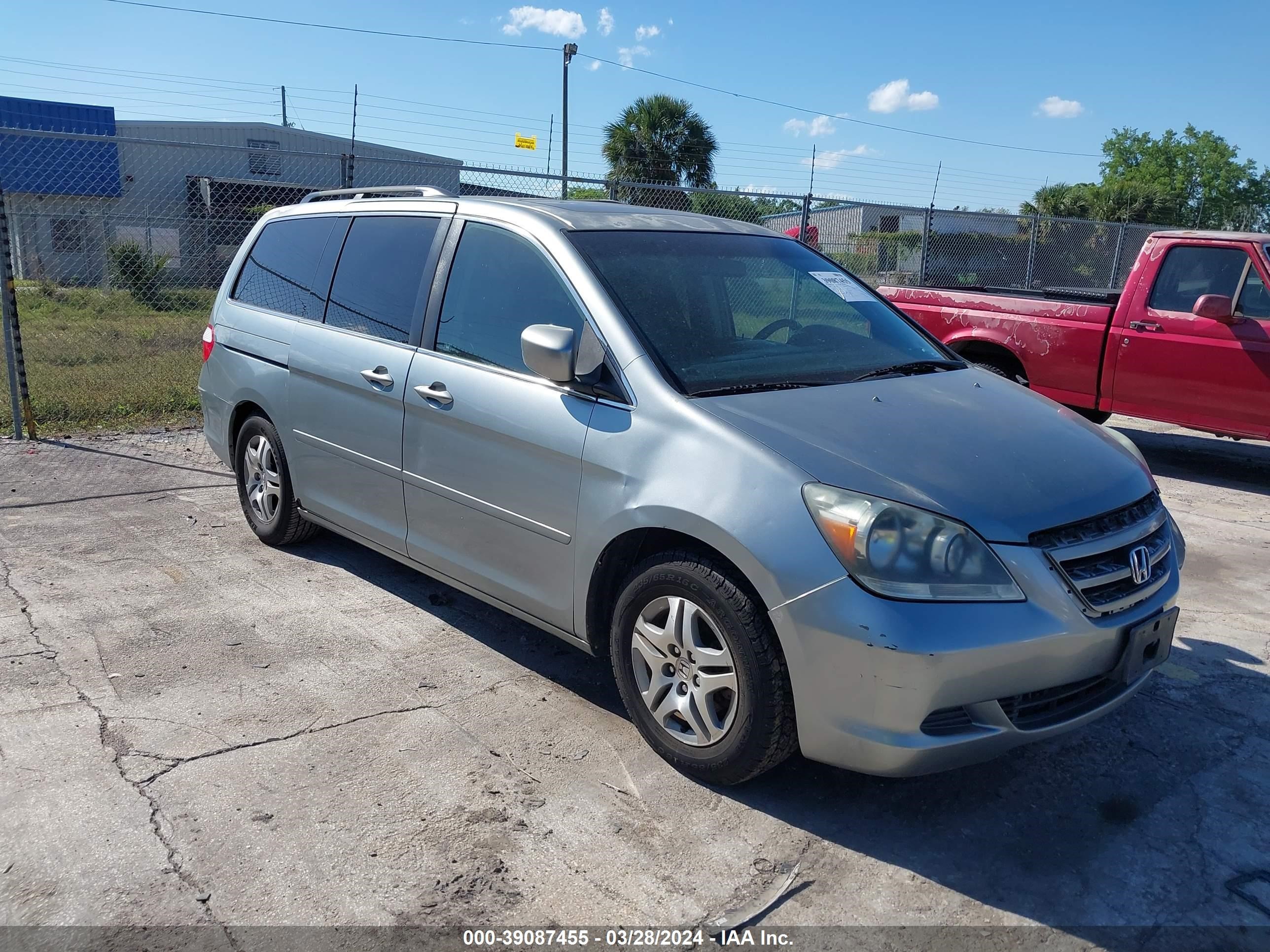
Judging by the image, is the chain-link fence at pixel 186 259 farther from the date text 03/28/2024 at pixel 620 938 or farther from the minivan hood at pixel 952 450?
the date text 03/28/2024 at pixel 620 938

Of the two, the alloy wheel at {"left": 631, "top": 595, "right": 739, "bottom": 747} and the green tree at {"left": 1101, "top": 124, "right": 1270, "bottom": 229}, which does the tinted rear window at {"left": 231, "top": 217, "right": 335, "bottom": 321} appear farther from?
the green tree at {"left": 1101, "top": 124, "right": 1270, "bottom": 229}

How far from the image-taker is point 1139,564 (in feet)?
10.1

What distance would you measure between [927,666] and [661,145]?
2915cm

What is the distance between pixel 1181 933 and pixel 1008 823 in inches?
21.9

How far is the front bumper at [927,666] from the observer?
8.66ft

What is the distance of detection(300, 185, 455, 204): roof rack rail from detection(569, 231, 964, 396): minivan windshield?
105 centimetres

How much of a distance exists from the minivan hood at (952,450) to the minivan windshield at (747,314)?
16 cm

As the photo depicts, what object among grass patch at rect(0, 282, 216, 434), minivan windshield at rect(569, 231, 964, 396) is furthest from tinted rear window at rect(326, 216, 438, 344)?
grass patch at rect(0, 282, 216, 434)

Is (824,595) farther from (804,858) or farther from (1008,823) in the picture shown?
(1008,823)

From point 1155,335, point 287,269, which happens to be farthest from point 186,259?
point 1155,335

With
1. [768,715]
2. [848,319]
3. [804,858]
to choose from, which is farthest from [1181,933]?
[848,319]

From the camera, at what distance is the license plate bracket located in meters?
2.97

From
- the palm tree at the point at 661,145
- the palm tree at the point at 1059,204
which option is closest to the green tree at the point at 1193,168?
the palm tree at the point at 1059,204

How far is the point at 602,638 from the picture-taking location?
3498 mm
